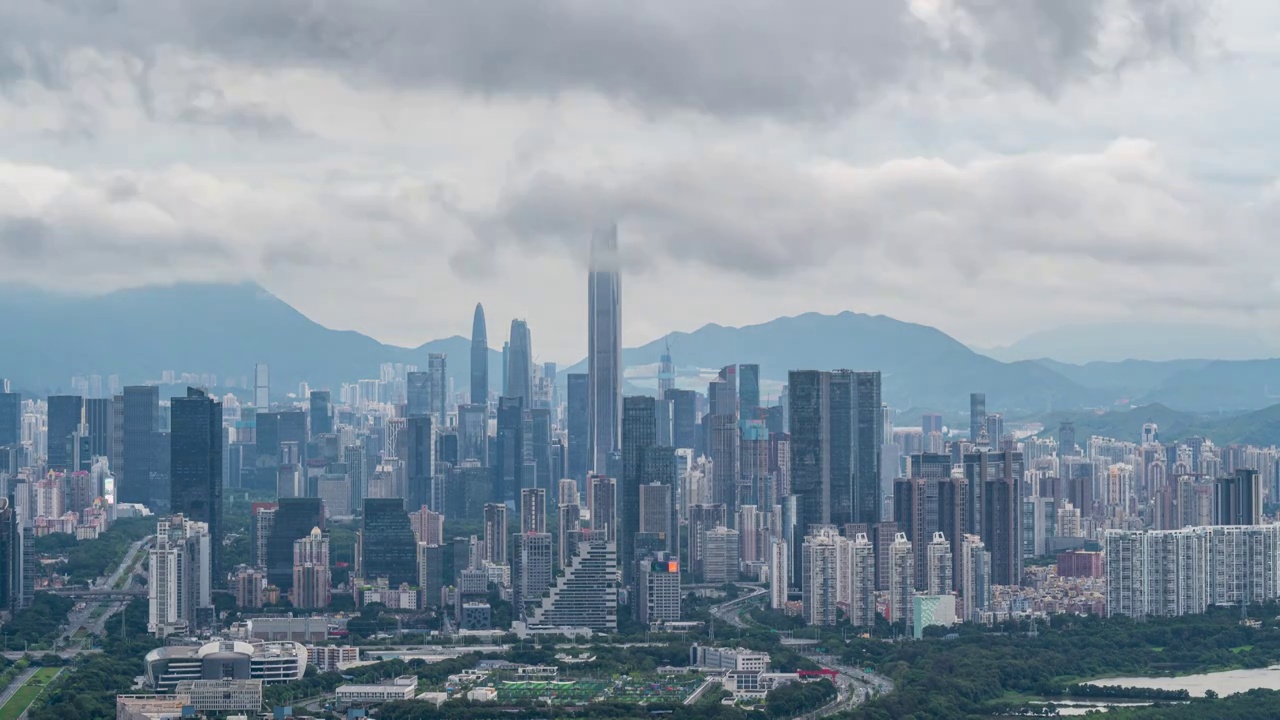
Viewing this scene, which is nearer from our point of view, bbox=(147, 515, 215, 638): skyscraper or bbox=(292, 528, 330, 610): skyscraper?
bbox=(147, 515, 215, 638): skyscraper

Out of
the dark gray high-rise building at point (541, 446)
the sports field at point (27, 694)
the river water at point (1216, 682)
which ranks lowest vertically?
the sports field at point (27, 694)

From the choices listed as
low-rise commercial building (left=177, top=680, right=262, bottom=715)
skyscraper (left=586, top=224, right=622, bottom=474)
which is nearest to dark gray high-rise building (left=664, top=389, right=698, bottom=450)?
skyscraper (left=586, top=224, right=622, bottom=474)

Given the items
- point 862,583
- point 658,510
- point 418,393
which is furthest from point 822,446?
point 418,393

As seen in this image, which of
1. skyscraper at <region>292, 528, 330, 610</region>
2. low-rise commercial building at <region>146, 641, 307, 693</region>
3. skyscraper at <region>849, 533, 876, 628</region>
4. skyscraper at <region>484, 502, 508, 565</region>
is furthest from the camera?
skyscraper at <region>484, 502, 508, 565</region>

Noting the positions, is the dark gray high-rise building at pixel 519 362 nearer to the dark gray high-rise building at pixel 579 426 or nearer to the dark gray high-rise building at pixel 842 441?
the dark gray high-rise building at pixel 579 426

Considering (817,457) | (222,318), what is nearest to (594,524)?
(817,457)

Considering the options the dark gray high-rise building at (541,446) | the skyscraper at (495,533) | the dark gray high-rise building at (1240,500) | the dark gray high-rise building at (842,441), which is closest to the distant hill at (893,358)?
the dark gray high-rise building at (541,446)

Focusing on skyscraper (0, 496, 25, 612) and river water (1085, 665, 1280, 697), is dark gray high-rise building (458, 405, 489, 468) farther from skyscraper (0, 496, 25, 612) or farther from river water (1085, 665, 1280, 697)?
river water (1085, 665, 1280, 697)
